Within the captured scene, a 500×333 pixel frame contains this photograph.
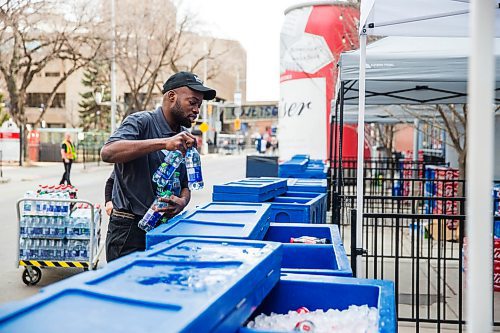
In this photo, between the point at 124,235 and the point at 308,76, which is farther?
the point at 308,76

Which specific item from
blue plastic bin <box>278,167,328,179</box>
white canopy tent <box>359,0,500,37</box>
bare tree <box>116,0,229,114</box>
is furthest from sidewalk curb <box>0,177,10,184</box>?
white canopy tent <box>359,0,500,37</box>

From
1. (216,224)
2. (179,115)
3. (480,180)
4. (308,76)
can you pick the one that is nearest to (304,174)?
(179,115)

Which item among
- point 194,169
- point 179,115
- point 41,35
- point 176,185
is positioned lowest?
point 176,185

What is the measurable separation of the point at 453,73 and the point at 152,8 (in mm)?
29014

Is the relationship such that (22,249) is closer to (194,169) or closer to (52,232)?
(52,232)

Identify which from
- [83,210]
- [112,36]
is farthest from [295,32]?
[83,210]

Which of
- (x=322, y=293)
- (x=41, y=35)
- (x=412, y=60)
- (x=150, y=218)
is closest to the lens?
(x=322, y=293)

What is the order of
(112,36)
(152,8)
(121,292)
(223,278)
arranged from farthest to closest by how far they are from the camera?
(152,8) < (112,36) < (223,278) < (121,292)

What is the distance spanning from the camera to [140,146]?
3213 mm

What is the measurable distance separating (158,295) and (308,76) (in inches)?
856

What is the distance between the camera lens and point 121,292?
1.66m

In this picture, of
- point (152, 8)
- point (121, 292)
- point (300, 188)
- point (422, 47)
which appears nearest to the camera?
point (121, 292)

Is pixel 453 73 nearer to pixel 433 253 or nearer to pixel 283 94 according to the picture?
pixel 433 253

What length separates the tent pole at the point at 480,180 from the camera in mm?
1434
